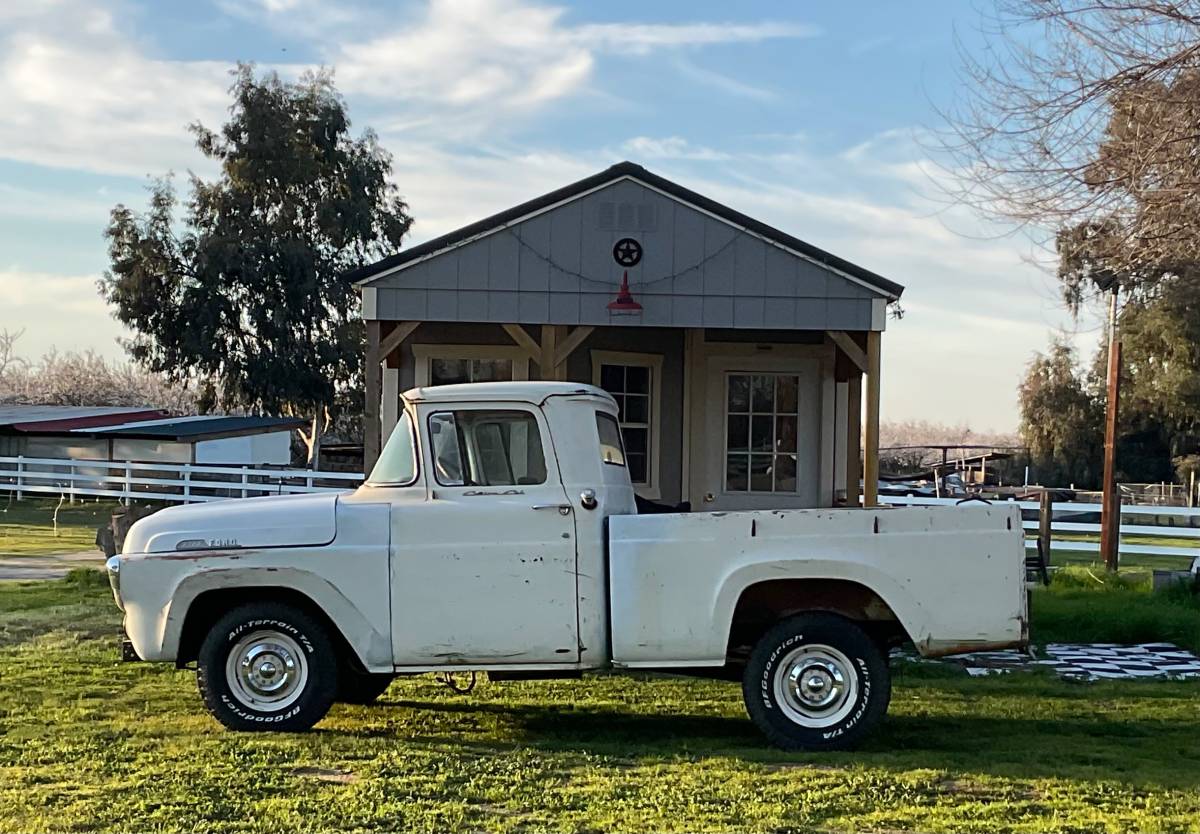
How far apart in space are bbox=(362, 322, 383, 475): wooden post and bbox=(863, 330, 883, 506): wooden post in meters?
4.39

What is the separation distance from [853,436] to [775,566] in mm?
6811

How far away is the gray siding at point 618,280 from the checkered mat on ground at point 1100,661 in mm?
3132

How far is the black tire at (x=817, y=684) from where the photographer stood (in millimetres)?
7035

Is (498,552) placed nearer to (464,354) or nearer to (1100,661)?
(1100,661)

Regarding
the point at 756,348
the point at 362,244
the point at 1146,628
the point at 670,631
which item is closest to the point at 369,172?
the point at 362,244

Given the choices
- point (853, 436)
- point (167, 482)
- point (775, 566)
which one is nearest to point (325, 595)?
point (775, 566)

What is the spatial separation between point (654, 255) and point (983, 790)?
677 centimetres

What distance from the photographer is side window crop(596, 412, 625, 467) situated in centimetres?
768

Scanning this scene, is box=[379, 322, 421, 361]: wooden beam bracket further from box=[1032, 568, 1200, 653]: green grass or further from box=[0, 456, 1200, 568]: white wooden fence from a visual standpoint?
box=[0, 456, 1200, 568]: white wooden fence

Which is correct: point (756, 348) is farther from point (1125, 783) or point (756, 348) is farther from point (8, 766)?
point (8, 766)

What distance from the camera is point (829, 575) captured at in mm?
7062

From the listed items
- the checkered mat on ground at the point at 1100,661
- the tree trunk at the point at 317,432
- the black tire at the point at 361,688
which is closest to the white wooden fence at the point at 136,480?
the tree trunk at the point at 317,432

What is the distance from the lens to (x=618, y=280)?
11977 mm

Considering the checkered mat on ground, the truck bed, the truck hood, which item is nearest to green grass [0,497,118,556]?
the truck hood
